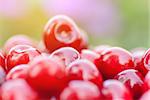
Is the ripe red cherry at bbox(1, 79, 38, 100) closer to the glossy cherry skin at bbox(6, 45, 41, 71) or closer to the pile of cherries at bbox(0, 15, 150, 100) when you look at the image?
the pile of cherries at bbox(0, 15, 150, 100)

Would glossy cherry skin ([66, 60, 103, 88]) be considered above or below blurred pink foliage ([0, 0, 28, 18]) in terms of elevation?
above

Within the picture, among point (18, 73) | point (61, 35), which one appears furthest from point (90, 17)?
point (18, 73)

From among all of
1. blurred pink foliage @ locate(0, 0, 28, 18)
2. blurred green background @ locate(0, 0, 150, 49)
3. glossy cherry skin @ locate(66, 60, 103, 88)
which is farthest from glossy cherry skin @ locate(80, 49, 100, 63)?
blurred pink foliage @ locate(0, 0, 28, 18)

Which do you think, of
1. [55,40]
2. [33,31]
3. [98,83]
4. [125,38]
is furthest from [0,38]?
[98,83]

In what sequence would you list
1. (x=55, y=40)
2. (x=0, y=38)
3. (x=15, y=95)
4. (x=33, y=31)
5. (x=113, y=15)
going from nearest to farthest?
(x=15, y=95)
(x=55, y=40)
(x=0, y=38)
(x=33, y=31)
(x=113, y=15)

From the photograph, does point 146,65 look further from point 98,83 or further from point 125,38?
point 125,38

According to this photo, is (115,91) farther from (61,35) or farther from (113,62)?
(61,35)

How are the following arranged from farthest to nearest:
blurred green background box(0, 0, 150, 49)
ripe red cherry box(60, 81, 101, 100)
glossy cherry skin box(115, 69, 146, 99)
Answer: blurred green background box(0, 0, 150, 49) < glossy cherry skin box(115, 69, 146, 99) < ripe red cherry box(60, 81, 101, 100)
